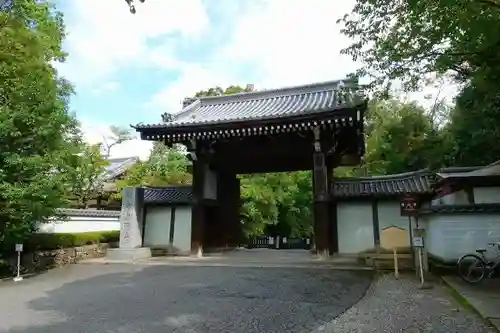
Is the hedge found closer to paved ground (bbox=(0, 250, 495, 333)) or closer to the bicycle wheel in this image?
paved ground (bbox=(0, 250, 495, 333))

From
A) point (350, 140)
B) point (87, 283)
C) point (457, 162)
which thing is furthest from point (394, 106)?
point (87, 283)

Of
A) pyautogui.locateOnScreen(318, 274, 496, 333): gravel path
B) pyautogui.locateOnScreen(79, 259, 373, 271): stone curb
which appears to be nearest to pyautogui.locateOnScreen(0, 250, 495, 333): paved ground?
pyautogui.locateOnScreen(318, 274, 496, 333): gravel path

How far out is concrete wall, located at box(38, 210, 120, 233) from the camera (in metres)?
13.3

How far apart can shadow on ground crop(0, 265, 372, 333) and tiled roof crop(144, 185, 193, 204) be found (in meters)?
4.71

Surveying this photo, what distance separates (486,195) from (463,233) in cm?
137

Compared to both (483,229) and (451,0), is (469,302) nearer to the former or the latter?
(483,229)

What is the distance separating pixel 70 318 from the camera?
5.25m

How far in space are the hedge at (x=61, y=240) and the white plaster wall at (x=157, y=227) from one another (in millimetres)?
2019

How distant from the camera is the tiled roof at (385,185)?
499 inches

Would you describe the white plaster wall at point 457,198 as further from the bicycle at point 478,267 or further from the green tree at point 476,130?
the green tree at point 476,130

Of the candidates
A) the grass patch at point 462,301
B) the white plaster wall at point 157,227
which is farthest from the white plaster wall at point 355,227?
the white plaster wall at point 157,227

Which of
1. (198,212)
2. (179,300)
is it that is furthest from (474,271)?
(198,212)

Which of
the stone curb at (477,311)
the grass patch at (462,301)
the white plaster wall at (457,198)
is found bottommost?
the grass patch at (462,301)

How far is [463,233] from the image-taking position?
28.2ft
